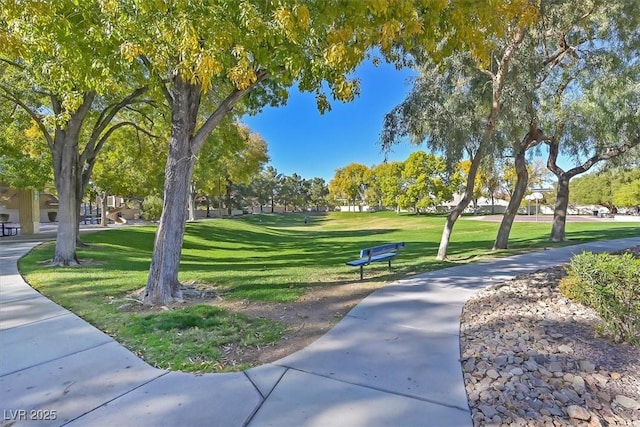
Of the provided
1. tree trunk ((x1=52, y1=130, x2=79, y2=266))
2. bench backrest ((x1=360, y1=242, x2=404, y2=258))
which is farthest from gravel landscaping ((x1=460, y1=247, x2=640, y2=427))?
tree trunk ((x1=52, y1=130, x2=79, y2=266))

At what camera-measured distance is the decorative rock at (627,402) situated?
109 inches

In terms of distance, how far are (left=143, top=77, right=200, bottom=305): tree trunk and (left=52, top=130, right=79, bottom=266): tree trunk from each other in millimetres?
5006

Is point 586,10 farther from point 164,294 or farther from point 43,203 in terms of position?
point 43,203

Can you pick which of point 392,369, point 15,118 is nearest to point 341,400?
point 392,369

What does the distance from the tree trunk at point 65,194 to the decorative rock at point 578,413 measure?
10.6m

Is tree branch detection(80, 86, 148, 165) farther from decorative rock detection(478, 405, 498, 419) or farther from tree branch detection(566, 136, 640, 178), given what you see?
tree branch detection(566, 136, 640, 178)

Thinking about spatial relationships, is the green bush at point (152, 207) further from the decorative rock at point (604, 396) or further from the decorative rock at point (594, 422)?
the decorative rock at point (594, 422)

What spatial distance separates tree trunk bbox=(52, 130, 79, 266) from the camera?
9.08 m

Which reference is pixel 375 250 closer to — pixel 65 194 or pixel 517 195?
pixel 517 195

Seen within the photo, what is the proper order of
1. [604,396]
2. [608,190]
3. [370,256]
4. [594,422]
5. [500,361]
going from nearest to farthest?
1. [594,422]
2. [604,396]
3. [500,361]
4. [370,256]
5. [608,190]

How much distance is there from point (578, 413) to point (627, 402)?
0.54 meters

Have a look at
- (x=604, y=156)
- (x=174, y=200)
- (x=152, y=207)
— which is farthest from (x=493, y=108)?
(x=152, y=207)

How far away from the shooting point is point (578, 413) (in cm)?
265

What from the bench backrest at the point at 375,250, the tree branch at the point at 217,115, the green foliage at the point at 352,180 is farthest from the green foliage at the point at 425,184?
the tree branch at the point at 217,115
